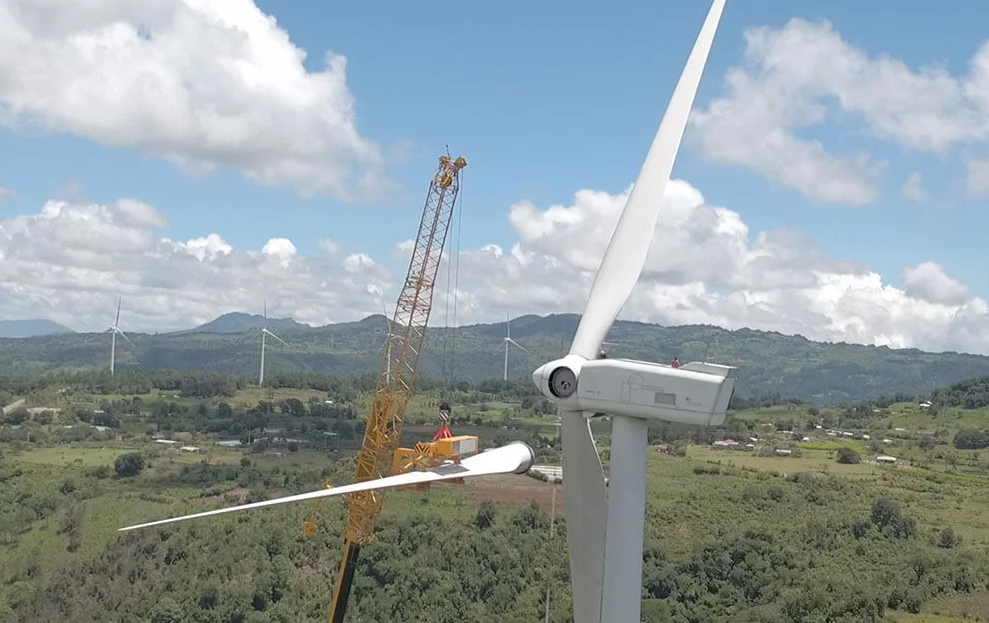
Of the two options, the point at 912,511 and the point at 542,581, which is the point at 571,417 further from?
the point at 912,511

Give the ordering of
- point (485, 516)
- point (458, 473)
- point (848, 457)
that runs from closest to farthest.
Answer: point (458, 473), point (485, 516), point (848, 457)

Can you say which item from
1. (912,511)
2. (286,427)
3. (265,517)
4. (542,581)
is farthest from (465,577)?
(286,427)

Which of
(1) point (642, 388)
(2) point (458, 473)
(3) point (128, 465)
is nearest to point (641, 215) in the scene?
(1) point (642, 388)

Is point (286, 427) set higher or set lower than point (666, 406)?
lower

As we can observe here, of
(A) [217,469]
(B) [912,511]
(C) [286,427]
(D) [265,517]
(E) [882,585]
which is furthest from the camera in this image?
(C) [286,427]

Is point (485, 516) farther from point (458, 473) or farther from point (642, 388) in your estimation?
point (642, 388)

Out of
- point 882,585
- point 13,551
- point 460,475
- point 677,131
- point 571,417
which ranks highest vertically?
point 677,131

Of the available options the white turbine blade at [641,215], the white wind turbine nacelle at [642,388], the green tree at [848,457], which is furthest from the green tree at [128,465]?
the white wind turbine nacelle at [642,388]
